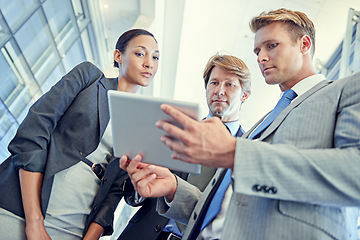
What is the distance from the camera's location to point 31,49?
3615mm

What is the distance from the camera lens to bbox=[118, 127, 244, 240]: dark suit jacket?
153cm

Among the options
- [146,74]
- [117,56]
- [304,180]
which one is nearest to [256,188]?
[304,180]

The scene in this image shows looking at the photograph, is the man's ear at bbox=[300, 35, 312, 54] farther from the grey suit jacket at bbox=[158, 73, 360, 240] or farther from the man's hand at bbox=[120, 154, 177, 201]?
the man's hand at bbox=[120, 154, 177, 201]

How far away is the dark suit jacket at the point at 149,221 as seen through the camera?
1525mm

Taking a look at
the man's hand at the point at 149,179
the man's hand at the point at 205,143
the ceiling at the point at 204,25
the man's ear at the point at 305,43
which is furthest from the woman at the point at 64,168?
the ceiling at the point at 204,25

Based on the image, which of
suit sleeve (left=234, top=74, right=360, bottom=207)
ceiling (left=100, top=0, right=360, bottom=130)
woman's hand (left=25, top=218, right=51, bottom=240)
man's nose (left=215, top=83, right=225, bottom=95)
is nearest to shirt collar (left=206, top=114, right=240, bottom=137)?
man's nose (left=215, top=83, right=225, bottom=95)

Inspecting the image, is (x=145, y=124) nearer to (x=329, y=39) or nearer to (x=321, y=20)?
(x=321, y=20)

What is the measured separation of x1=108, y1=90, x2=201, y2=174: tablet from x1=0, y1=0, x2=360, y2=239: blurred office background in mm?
2393

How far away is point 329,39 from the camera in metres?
5.23

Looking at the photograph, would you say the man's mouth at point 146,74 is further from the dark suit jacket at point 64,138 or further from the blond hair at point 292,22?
the blond hair at point 292,22

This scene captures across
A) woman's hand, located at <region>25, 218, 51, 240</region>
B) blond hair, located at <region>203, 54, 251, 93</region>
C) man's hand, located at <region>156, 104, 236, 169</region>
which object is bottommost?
woman's hand, located at <region>25, 218, 51, 240</region>

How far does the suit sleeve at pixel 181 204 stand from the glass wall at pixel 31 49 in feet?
8.69

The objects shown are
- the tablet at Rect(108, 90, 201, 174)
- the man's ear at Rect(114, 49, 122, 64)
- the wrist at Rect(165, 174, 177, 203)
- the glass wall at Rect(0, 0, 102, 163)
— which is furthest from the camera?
the glass wall at Rect(0, 0, 102, 163)

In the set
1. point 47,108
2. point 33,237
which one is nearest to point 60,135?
point 47,108
